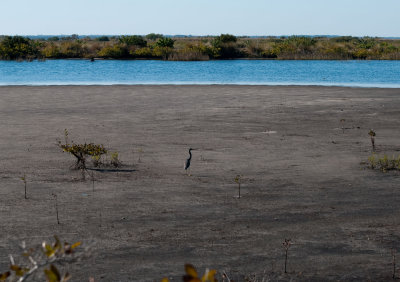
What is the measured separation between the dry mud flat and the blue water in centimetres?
1779

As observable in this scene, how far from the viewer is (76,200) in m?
11.1

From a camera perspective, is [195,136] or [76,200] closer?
[76,200]

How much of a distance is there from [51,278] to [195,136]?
613 inches

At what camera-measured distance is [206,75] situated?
46.9 meters

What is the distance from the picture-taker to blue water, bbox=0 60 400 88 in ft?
134

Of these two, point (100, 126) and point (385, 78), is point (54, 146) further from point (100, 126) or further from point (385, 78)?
point (385, 78)

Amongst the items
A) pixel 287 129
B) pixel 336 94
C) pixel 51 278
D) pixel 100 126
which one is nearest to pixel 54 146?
pixel 100 126

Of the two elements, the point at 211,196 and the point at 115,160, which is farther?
the point at 115,160

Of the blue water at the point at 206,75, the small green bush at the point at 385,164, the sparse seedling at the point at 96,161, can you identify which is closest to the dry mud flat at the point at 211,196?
the small green bush at the point at 385,164

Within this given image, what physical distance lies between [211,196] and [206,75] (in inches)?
1418

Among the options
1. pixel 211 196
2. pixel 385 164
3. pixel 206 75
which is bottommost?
pixel 206 75

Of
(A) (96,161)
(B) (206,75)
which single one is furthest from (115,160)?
(B) (206,75)

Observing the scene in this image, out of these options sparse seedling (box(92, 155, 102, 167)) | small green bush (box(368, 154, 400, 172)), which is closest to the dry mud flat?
small green bush (box(368, 154, 400, 172))

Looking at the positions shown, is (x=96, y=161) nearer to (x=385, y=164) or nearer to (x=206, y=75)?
(x=385, y=164)
